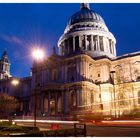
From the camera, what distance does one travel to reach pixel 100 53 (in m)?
66.2

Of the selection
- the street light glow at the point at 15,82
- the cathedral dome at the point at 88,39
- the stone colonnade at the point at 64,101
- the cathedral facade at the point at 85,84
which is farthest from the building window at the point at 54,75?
the street light glow at the point at 15,82

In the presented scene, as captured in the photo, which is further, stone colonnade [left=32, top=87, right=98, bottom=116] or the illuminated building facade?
the illuminated building facade

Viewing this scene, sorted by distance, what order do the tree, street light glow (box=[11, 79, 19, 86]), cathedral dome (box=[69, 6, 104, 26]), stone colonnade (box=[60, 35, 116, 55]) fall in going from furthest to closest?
1. cathedral dome (box=[69, 6, 104, 26])
2. street light glow (box=[11, 79, 19, 86])
3. stone colonnade (box=[60, 35, 116, 55])
4. the tree

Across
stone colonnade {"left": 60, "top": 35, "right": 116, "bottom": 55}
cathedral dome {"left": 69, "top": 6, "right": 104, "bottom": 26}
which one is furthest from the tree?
cathedral dome {"left": 69, "top": 6, "right": 104, "bottom": 26}

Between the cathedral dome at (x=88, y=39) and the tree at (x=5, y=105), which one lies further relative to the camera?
the cathedral dome at (x=88, y=39)

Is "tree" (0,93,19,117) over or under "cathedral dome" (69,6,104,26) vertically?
under

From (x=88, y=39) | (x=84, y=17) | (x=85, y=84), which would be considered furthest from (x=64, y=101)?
(x=84, y=17)

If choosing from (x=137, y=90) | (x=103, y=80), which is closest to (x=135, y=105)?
(x=137, y=90)

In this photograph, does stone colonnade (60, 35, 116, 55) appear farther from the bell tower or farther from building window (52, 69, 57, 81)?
the bell tower

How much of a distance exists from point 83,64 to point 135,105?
548 inches

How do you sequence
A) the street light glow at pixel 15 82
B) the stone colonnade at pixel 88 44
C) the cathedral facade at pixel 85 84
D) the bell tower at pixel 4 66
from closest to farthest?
1. the cathedral facade at pixel 85 84
2. the stone colonnade at pixel 88 44
3. the street light glow at pixel 15 82
4. the bell tower at pixel 4 66

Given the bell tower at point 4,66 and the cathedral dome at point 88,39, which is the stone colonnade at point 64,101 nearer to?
the cathedral dome at point 88,39

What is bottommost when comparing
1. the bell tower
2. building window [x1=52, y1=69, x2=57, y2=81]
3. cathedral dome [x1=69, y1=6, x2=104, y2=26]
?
building window [x1=52, y1=69, x2=57, y2=81]

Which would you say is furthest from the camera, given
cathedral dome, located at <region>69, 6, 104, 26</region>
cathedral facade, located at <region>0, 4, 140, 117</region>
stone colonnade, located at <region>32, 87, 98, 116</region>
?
cathedral dome, located at <region>69, 6, 104, 26</region>
